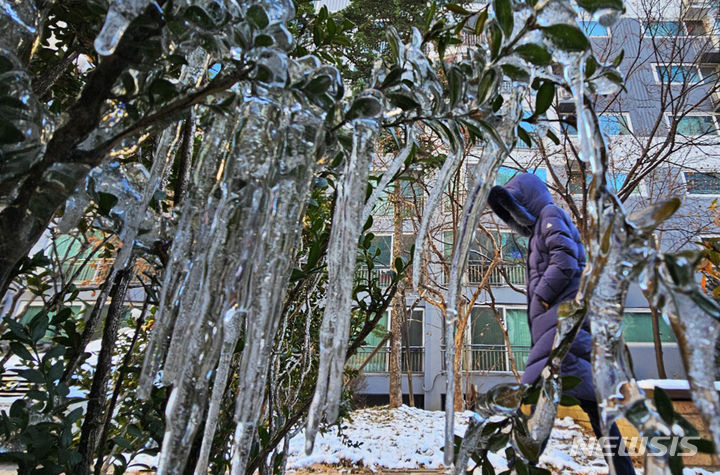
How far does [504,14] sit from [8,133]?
753 mm

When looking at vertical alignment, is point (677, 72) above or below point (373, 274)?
above

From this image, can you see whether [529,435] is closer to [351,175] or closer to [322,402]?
[322,402]

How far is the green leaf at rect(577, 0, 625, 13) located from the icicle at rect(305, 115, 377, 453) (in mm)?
363

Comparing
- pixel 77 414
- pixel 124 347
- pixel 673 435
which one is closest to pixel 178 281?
pixel 77 414

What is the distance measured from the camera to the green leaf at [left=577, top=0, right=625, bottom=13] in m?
0.63

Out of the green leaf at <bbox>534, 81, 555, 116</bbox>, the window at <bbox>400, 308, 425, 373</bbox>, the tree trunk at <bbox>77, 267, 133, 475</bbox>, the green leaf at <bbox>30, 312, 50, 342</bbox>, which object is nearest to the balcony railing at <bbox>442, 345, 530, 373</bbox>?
the window at <bbox>400, 308, 425, 373</bbox>

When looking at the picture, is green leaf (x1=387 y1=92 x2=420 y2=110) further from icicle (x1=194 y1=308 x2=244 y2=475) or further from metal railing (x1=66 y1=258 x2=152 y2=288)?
metal railing (x1=66 y1=258 x2=152 y2=288)

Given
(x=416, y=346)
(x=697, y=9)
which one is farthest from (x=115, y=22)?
(x=416, y=346)

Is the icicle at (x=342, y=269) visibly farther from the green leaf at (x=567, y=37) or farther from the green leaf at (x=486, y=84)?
the green leaf at (x=567, y=37)

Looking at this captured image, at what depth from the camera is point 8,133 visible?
0.61 meters

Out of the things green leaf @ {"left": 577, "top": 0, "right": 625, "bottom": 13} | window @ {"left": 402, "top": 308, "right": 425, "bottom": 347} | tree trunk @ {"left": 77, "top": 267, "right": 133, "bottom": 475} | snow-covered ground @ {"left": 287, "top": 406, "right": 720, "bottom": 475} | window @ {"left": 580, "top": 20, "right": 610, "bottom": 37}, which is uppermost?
window @ {"left": 580, "top": 20, "right": 610, "bottom": 37}

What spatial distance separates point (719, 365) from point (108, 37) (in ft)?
2.88

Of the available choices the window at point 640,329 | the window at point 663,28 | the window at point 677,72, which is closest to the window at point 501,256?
the window at point 640,329

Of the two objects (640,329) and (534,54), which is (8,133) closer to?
(534,54)
